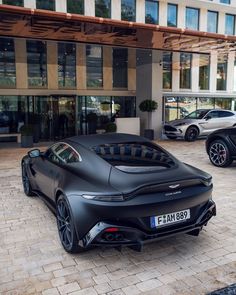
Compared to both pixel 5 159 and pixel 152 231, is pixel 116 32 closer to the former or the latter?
pixel 5 159

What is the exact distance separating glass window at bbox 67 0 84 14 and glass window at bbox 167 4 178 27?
675cm

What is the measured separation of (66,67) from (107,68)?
2404 mm

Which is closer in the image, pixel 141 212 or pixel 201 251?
pixel 141 212

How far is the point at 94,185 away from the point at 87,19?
264 inches

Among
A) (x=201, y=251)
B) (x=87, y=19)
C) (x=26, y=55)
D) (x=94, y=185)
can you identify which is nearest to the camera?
(x=94, y=185)

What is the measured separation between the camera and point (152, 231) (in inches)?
124

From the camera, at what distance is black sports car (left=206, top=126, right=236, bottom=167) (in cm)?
786

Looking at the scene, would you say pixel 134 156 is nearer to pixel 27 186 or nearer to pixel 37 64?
pixel 27 186

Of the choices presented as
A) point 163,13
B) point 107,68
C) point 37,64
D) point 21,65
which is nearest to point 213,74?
point 163,13

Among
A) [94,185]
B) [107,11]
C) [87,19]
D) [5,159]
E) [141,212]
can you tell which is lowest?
[5,159]

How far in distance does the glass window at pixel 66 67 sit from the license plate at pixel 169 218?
1457cm

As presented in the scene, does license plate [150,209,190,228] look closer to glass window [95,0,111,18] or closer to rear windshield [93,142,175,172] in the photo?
rear windshield [93,142,175,172]

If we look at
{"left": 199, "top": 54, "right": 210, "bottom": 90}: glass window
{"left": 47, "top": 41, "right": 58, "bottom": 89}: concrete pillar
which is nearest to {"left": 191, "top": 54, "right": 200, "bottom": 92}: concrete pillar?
{"left": 199, "top": 54, "right": 210, "bottom": 90}: glass window

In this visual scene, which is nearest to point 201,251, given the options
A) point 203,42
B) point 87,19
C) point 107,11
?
point 87,19
